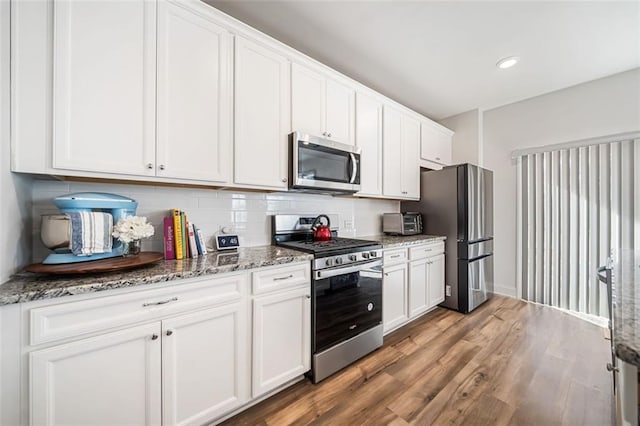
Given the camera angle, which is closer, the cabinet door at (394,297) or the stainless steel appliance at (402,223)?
the cabinet door at (394,297)

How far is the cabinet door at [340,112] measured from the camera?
7.31 ft

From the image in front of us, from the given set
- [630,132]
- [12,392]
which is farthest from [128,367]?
[630,132]

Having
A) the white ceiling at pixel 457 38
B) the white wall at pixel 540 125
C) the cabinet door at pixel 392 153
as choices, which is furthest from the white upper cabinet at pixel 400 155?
the white wall at pixel 540 125

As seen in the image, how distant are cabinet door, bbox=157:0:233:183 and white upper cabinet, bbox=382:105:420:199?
178cm

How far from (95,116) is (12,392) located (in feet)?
3.95

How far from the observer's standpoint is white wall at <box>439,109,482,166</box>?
11.8 ft

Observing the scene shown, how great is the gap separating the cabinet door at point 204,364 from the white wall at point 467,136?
3.80 metres

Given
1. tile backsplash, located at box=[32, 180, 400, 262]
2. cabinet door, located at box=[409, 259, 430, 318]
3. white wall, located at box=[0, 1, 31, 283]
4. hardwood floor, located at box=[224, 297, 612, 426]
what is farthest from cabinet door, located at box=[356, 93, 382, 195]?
white wall, located at box=[0, 1, 31, 283]

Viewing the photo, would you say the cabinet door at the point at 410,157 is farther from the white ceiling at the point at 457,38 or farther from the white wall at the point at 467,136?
the white wall at the point at 467,136

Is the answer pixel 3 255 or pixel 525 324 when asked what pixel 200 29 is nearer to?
pixel 3 255

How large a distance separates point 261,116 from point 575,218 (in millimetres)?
3709

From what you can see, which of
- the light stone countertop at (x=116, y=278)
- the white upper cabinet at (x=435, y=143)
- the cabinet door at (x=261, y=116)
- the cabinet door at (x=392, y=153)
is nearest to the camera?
the light stone countertop at (x=116, y=278)

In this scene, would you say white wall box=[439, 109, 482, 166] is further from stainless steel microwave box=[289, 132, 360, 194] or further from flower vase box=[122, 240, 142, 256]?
flower vase box=[122, 240, 142, 256]

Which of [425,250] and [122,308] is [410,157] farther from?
[122,308]
